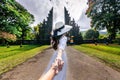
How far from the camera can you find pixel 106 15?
2334 inches

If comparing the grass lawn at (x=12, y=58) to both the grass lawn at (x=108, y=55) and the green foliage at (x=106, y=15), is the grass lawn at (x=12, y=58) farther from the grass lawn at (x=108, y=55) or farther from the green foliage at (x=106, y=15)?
the green foliage at (x=106, y=15)

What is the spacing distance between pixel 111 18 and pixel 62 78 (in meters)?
55.5

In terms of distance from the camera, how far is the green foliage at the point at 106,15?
5912 cm

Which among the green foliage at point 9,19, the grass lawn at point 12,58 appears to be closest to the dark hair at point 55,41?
the grass lawn at point 12,58

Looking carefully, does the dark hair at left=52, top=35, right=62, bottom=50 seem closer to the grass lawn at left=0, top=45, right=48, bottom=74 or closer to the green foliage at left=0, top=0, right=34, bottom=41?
the grass lawn at left=0, top=45, right=48, bottom=74

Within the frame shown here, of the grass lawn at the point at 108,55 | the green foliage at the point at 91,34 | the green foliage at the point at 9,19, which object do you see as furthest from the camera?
the green foliage at the point at 91,34

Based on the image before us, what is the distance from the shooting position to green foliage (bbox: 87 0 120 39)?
5912cm

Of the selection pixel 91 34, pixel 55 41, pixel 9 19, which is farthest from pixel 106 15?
pixel 55 41

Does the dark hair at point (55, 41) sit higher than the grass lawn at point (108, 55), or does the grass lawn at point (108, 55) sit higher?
the dark hair at point (55, 41)

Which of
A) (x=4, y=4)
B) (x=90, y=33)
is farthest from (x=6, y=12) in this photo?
(x=90, y=33)

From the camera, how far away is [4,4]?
2991cm

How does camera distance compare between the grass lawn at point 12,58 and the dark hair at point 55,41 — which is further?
the grass lawn at point 12,58

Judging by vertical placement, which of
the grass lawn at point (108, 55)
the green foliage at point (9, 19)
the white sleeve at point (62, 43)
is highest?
the green foliage at point (9, 19)

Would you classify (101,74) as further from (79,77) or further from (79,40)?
(79,40)
